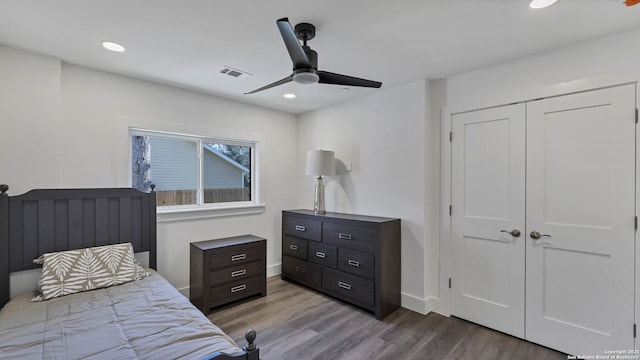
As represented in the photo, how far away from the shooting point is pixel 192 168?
11.5 ft

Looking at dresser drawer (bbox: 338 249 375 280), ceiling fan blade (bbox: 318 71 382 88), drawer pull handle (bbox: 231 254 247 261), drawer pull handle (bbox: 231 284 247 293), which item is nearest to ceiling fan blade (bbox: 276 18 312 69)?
ceiling fan blade (bbox: 318 71 382 88)

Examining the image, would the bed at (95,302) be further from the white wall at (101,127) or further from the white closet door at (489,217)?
the white closet door at (489,217)

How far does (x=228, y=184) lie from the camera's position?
386cm

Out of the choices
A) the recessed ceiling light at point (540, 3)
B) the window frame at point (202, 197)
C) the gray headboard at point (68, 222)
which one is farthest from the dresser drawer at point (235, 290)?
the recessed ceiling light at point (540, 3)

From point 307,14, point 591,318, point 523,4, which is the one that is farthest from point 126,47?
point 591,318

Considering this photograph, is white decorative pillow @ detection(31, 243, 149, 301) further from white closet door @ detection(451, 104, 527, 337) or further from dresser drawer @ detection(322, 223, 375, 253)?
white closet door @ detection(451, 104, 527, 337)

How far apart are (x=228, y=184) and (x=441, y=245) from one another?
2.73 meters

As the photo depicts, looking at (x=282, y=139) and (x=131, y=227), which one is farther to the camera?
(x=282, y=139)

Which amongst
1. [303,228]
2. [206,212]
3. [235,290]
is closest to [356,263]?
[303,228]

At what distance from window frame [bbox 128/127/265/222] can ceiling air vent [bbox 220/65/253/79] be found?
0.97 m

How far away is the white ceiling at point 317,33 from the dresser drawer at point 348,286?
2.14m

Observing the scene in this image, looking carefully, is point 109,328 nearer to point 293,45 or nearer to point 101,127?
point 293,45

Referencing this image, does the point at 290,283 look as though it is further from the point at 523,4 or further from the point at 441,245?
the point at 523,4

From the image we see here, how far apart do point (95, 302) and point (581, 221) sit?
362cm
